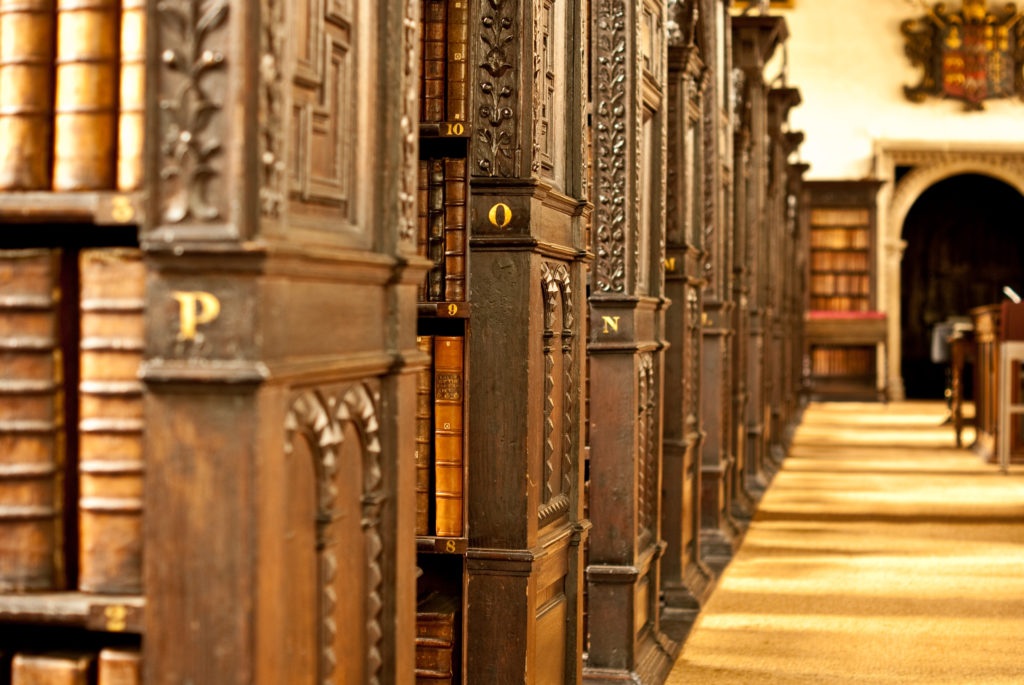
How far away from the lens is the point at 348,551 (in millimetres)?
1904

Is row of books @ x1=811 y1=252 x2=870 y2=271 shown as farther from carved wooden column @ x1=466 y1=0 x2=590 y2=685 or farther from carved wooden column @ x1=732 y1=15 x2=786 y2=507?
carved wooden column @ x1=466 y1=0 x2=590 y2=685

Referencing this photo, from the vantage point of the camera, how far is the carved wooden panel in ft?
5.68

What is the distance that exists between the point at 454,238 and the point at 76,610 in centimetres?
154

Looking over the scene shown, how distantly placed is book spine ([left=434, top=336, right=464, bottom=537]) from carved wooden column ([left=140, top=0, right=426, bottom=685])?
114 centimetres

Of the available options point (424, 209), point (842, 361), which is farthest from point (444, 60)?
point (842, 361)

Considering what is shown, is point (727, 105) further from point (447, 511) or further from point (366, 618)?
point (366, 618)

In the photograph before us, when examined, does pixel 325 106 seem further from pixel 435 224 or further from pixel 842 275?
pixel 842 275

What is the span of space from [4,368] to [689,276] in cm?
400

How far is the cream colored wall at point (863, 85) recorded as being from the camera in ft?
69.1

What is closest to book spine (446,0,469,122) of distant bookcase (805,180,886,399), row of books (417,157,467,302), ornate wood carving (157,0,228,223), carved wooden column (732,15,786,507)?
row of books (417,157,467,302)

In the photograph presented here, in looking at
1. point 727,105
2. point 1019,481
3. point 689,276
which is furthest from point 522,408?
point 1019,481

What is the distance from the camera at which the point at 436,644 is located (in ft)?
9.89

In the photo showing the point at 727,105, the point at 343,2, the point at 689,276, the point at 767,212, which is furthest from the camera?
the point at 767,212

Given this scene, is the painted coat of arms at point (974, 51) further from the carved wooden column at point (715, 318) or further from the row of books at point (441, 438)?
the row of books at point (441, 438)
